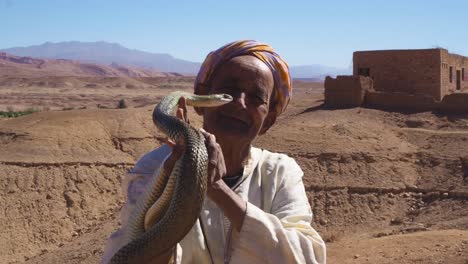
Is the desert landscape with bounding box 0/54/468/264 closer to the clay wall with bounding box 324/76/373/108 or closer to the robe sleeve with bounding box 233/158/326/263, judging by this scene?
the clay wall with bounding box 324/76/373/108

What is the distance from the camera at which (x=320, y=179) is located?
1448 centimetres

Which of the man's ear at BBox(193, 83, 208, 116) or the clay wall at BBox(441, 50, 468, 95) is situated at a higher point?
the man's ear at BBox(193, 83, 208, 116)

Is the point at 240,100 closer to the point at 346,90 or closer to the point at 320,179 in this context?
the point at 320,179

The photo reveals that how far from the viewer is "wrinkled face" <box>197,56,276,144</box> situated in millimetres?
2170

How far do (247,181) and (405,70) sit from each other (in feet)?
61.5

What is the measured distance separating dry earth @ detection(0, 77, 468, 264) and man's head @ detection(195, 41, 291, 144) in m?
7.33

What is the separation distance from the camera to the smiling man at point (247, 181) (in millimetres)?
1997

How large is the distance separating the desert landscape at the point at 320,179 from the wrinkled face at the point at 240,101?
731cm

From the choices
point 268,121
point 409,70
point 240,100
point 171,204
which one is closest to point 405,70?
point 409,70

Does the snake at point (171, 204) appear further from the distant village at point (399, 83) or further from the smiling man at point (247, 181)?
the distant village at point (399, 83)

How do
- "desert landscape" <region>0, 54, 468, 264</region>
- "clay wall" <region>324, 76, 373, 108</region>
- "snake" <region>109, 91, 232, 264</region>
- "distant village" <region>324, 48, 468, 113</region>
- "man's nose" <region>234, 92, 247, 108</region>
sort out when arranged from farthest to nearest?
"clay wall" <region>324, 76, 373, 108</region> → "distant village" <region>324, 48, 468, 113</region> → "desert landscape" <region>0, 54, 468, 264</region> → "man's nose" <region>234, 92, 247, 108</region> → "snake" <region>109, 91, 232, 264</region>

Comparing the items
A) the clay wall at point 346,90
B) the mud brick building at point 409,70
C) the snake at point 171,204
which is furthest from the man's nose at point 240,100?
the mud brick building at point 409,70

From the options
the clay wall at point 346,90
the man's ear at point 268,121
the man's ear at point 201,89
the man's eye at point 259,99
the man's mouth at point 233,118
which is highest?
the man's ear at point 201,89

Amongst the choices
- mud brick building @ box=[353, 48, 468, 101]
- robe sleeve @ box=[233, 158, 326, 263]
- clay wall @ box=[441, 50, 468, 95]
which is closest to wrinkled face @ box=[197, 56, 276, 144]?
robe sleeve @ box=[233, 158, 326, 263]
